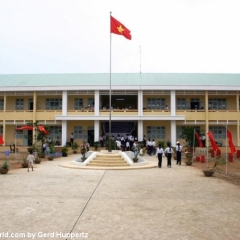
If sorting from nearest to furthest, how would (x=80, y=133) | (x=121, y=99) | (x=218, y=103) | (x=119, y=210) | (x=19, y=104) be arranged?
(x=119, y=210), (x=80, y=133), (x=218, y=103), (x=19, y=104), (x=121, y=99)

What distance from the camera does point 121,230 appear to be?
5414mm

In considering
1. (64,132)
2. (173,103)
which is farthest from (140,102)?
(64,132)

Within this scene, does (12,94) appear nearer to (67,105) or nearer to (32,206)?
(67,105)

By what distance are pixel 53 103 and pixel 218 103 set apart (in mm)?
17197

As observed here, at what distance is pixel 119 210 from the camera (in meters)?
6.86

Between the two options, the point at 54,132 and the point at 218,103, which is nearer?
the point at 218,103

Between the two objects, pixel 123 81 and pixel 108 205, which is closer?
pixel 108 205

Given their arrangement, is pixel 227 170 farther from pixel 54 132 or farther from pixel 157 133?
pixel 54 132

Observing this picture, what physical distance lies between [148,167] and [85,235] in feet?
37.1

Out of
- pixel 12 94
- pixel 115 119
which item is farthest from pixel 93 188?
pixel 12 94

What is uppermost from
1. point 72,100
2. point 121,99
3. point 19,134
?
point 121,99

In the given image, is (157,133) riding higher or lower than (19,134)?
higher

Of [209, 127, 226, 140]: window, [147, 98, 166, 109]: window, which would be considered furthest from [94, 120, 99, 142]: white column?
[209, 127, 226, 140]: window
